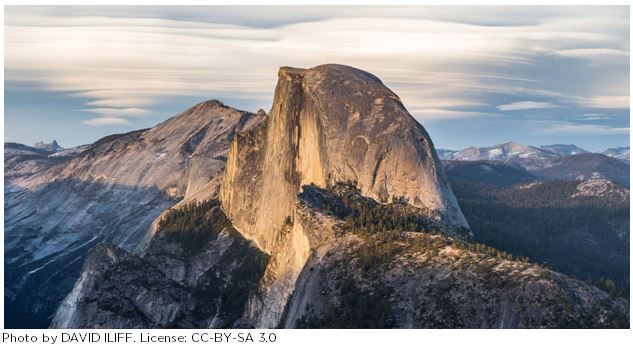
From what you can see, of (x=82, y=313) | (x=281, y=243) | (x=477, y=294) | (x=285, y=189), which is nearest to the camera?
(x=477, y=294)

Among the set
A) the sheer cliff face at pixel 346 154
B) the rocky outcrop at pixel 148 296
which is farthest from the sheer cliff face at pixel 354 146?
the rocky outcrop at pixel 148 296

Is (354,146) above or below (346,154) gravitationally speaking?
above

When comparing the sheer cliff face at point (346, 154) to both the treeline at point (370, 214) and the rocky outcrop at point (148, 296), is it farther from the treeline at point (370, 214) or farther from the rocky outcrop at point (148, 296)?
the rocky outcrop at point (148, 296)

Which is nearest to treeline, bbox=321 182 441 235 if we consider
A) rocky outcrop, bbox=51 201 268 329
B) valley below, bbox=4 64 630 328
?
valley below, bbox=4 64 630 328

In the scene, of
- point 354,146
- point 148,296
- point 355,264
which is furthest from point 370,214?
point 148,296

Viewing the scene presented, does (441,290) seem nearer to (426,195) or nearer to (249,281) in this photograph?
(426,195)

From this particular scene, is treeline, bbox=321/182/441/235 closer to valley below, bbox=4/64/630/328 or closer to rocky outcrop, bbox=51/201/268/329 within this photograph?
valley below, bbox=4/64/630/328

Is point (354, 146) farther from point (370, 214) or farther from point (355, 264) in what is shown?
point (355, 264)
